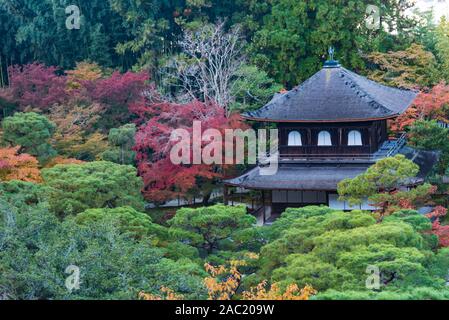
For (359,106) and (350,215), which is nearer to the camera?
(350,215)

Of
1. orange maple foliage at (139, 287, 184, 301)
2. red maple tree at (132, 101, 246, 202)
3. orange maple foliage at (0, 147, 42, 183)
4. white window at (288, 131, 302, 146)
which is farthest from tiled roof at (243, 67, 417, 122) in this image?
orange maple foliage at (139, 287, 184, 301)

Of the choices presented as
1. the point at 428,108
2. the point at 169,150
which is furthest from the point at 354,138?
the point at 169,150

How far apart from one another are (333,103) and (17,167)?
9537 millimetres

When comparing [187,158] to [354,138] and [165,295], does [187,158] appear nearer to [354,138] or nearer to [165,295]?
[354,138]

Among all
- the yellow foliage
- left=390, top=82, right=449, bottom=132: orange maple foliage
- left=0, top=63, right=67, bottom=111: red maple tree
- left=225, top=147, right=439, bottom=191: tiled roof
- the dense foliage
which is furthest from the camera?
the yellow foliage

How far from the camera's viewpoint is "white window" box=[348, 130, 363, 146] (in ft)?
84.7

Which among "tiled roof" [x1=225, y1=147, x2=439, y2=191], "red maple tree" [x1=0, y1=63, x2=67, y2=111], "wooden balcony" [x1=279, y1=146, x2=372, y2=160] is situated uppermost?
"red maple tree" [x1=0, y1=63, x2=67, y2=111]

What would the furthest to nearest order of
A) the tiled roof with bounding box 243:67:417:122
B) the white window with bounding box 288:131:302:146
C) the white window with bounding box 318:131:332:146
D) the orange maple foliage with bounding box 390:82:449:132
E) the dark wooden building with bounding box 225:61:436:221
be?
the orange maple foliage with bounding box 390:82:449:132
the white window with bounding box 288:131:302:146
the white window with bounding box 318:131:332:146
the tiled roof with bounding box 243:67:417:122
the dark wooden building with bounding box 225:61:436:221

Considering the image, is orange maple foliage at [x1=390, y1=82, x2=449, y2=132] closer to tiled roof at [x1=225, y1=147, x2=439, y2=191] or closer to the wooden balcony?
tiled roof at [x1=225, y1=147, x2=439, y2=191]
